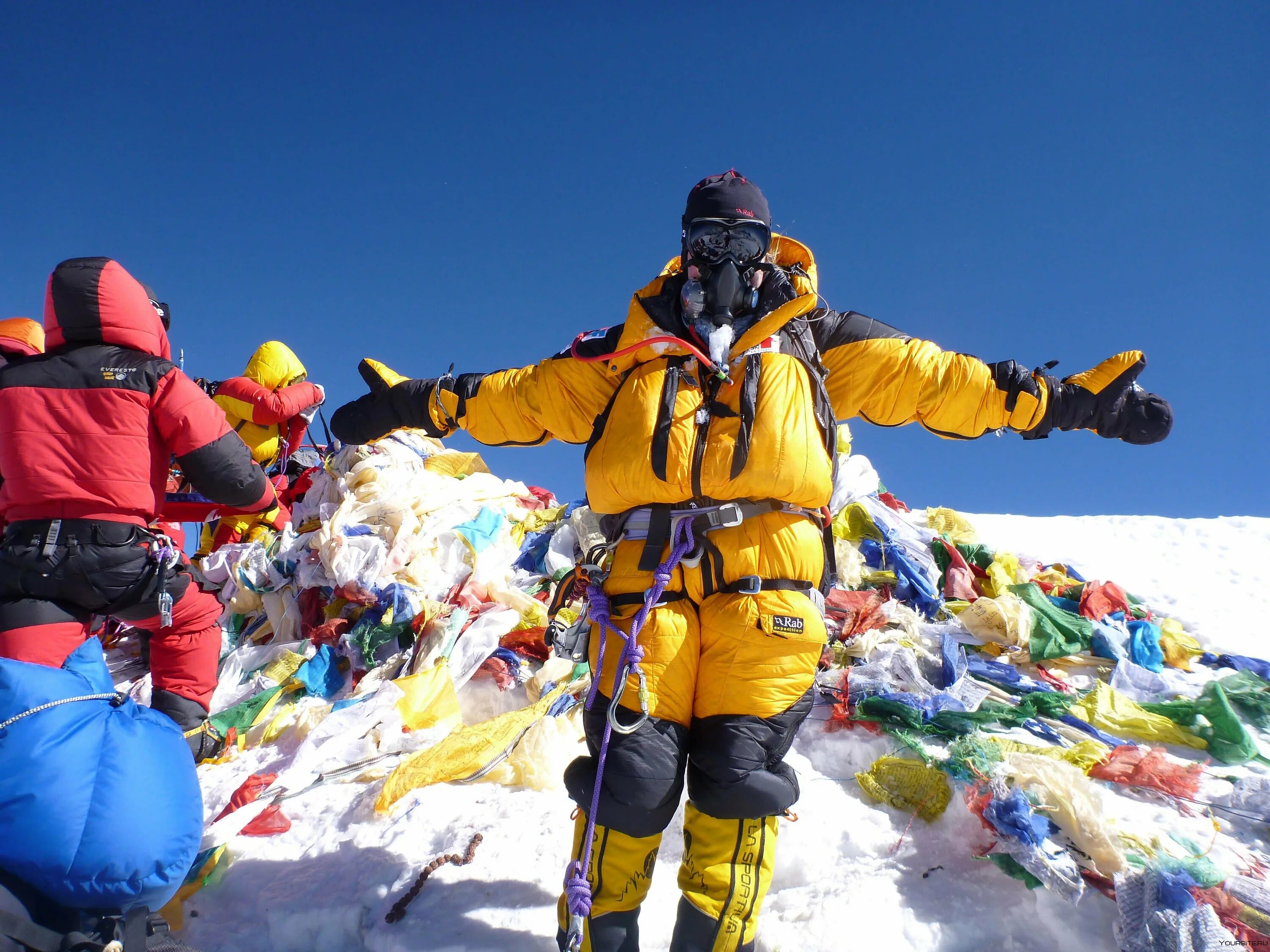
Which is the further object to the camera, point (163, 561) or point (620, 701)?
point (163, 561)

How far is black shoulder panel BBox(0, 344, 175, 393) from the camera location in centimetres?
272

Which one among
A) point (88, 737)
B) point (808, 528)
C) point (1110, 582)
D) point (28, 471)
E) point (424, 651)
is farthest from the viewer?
point (1110, 582)

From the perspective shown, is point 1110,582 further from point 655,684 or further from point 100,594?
point 100,594

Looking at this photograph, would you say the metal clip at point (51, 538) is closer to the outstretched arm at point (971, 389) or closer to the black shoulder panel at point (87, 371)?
the black shoulder panel at point (87, 371)

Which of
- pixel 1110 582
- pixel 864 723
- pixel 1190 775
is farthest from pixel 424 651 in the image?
pixel 1110 582

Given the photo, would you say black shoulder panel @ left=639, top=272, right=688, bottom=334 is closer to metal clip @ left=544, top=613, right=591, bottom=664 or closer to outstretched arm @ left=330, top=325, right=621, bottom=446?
outstretched arm @ left=330, top=325, right=621, bottom=446

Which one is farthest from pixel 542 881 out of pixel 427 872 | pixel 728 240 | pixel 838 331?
pixel 728 240

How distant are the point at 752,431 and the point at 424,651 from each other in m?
3.05

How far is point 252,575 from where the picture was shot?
16.8 feet

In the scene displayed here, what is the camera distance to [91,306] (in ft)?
9.30

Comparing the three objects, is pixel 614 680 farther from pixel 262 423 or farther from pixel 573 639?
pixel 262 423

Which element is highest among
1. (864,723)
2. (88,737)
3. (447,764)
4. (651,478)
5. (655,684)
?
(651,478)

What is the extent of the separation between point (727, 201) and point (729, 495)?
104cm

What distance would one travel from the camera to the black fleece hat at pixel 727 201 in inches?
93.4
